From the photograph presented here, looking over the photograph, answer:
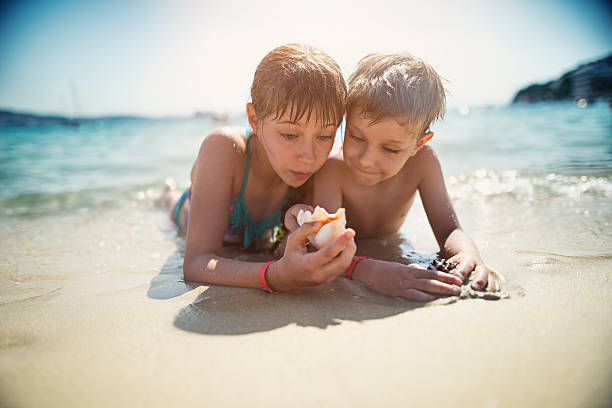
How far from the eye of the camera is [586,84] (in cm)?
2802

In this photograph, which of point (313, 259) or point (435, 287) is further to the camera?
point (435, 287)

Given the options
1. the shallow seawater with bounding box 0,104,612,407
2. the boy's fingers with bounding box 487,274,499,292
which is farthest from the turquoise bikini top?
the boy's fingers with bounding box 487,274,499,292

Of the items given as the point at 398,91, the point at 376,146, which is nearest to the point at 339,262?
the point at 376,146

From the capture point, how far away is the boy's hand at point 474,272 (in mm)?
1815

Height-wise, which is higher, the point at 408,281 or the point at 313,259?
the point at 313,259

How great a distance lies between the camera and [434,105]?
233cm

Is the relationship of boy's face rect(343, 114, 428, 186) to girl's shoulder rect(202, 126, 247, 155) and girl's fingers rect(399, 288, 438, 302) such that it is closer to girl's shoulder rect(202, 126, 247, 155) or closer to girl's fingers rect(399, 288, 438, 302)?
girl's shoulder rect(202, 126, 247, 155)

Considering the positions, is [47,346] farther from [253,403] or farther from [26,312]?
[253,403]

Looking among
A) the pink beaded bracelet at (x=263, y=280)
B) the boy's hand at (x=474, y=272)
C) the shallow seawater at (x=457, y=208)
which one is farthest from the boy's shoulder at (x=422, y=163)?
the pink beaded bracelet at (x=263, y=280)

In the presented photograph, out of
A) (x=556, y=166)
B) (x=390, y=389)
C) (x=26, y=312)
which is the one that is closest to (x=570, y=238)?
(x=390, y=389)

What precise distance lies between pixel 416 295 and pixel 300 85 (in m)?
1.22

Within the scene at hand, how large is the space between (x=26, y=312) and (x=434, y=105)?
2.45m

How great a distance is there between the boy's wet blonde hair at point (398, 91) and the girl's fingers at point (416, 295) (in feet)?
3.18

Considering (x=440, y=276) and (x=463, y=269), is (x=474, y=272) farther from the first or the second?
(x=440, y=276)
